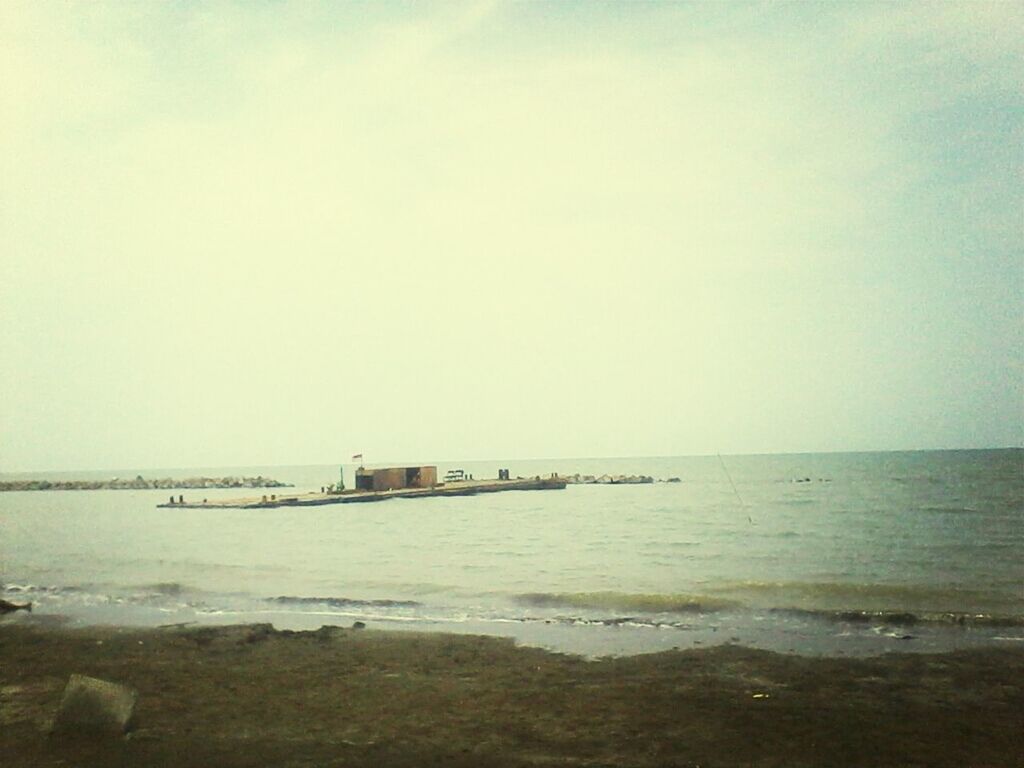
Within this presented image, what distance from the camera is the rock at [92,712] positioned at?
759 cm

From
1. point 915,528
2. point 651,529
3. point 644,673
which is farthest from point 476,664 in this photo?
point 915,528

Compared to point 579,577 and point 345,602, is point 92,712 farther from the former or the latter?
point 579,577

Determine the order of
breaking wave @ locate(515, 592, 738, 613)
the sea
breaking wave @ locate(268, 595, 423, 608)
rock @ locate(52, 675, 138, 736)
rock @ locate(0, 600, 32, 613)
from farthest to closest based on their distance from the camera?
breaking wave @ locate(268, 595, 423, 608), rock @ locate(0, 600, 32, 613), breaking wave @ locate(515, 592, 738, 613), the sea, rock @ locate(52, 675, 138, 736)

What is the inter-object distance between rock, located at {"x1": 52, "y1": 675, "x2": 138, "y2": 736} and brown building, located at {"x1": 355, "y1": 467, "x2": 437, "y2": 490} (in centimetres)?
6470

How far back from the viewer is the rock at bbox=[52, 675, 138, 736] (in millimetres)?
7590

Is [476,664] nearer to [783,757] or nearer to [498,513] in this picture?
[783,757]

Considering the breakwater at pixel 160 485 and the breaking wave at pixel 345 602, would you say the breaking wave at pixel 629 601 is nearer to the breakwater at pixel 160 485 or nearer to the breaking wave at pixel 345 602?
the breaking wave at pixel 345 602

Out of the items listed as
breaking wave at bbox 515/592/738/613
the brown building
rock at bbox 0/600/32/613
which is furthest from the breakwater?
breaking wave at bbox 515/592/738/613

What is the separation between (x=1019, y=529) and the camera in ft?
109

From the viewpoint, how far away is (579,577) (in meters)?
21.3

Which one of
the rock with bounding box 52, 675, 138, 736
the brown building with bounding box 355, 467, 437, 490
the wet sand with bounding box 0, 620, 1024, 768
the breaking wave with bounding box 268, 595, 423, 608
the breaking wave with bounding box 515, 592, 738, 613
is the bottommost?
the breaking wave with bounding box 515, 592, 738, 613

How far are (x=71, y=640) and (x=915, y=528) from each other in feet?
111

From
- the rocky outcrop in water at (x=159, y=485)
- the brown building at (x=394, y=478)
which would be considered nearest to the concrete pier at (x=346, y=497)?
the brown building at (x=394, y=478)

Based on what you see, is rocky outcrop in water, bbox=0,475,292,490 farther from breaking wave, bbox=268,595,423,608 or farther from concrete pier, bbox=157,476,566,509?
breaking wave, bbox=268,595,423,608
